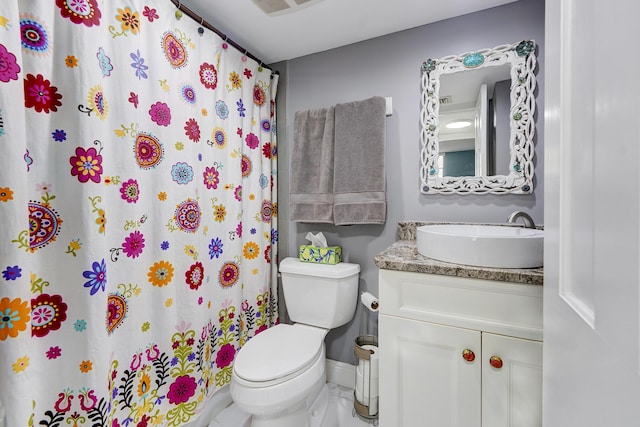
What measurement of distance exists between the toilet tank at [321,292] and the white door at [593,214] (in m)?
1.09

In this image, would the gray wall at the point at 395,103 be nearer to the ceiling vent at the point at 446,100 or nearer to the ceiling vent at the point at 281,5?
the ceiling vent at the point at 446,100

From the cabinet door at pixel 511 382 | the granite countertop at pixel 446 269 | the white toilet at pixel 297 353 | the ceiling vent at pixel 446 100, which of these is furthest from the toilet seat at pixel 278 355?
the ceiling vent at pixel 446 100

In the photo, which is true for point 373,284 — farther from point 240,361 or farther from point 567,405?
point 567,405

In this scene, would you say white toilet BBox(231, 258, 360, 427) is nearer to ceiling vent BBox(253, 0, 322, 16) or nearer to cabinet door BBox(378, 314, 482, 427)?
cabinet door BBox(378, 314, 482, 427)

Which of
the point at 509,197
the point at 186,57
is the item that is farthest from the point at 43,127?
the point at 509,197

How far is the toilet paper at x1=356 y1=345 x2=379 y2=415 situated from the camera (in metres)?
1.42

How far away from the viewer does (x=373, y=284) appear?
64.6 inches

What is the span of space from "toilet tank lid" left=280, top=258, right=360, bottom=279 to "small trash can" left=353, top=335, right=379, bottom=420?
1.33 ft

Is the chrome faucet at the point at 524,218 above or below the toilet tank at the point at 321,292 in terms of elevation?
above

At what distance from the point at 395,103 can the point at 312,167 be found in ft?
1.99

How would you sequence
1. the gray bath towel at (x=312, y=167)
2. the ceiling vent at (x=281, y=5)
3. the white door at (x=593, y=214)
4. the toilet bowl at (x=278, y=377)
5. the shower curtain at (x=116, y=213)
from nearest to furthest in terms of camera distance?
the white door at (x=593, y=214), the shower curtain at (x=116, y=213), the toilet bowl at (x=278, y=377), the ceiling vent at (x=281, y=5), the gray bath towel at (x=312, y=167)

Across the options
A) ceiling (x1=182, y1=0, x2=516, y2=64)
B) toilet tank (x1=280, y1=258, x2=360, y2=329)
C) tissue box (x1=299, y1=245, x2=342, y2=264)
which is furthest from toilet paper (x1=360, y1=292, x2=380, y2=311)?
ceiling (x1=182, y1=0, x2=516, y2=64)

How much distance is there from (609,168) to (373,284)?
1445 millimetres

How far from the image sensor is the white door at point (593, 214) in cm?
24
